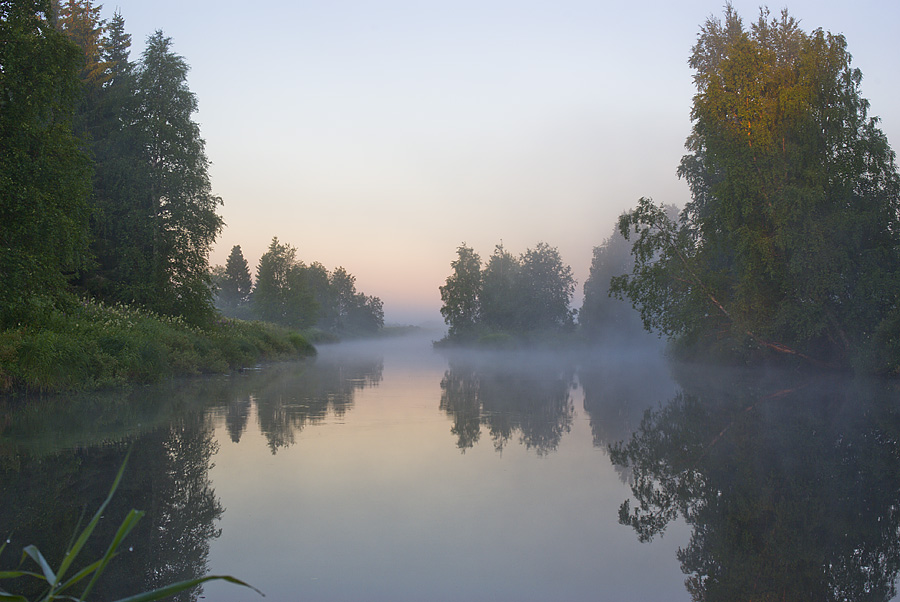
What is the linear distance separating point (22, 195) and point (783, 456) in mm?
11095

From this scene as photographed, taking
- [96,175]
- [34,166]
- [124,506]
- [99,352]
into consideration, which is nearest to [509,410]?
[124,506]

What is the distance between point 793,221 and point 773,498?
17127mm

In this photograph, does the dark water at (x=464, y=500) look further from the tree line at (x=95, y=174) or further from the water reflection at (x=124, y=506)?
the tree line at (x=95, y=174)

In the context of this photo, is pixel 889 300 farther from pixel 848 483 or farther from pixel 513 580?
pixel 513 580

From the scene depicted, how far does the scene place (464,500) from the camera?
526 cm

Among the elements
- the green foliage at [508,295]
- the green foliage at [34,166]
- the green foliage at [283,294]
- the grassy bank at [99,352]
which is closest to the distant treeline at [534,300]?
the green foliage at [508,295]

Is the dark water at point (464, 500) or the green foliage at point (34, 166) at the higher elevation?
the green foliage at point (34, 166)

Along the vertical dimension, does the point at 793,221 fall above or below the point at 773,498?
above

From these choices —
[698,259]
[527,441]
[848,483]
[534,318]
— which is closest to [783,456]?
[848,483]

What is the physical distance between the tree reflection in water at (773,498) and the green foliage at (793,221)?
992 cm

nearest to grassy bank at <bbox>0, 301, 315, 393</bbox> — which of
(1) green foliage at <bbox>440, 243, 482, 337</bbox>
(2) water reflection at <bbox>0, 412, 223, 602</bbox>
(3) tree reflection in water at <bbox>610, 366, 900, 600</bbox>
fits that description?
(2) water reflection at <bbox>0, 412, 223, 602</bbox>

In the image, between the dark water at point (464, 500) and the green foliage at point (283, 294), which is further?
the green foliage at point (283, 294)

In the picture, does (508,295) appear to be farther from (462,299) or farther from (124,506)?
(124,506)

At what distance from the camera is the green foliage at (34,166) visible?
397 inches
